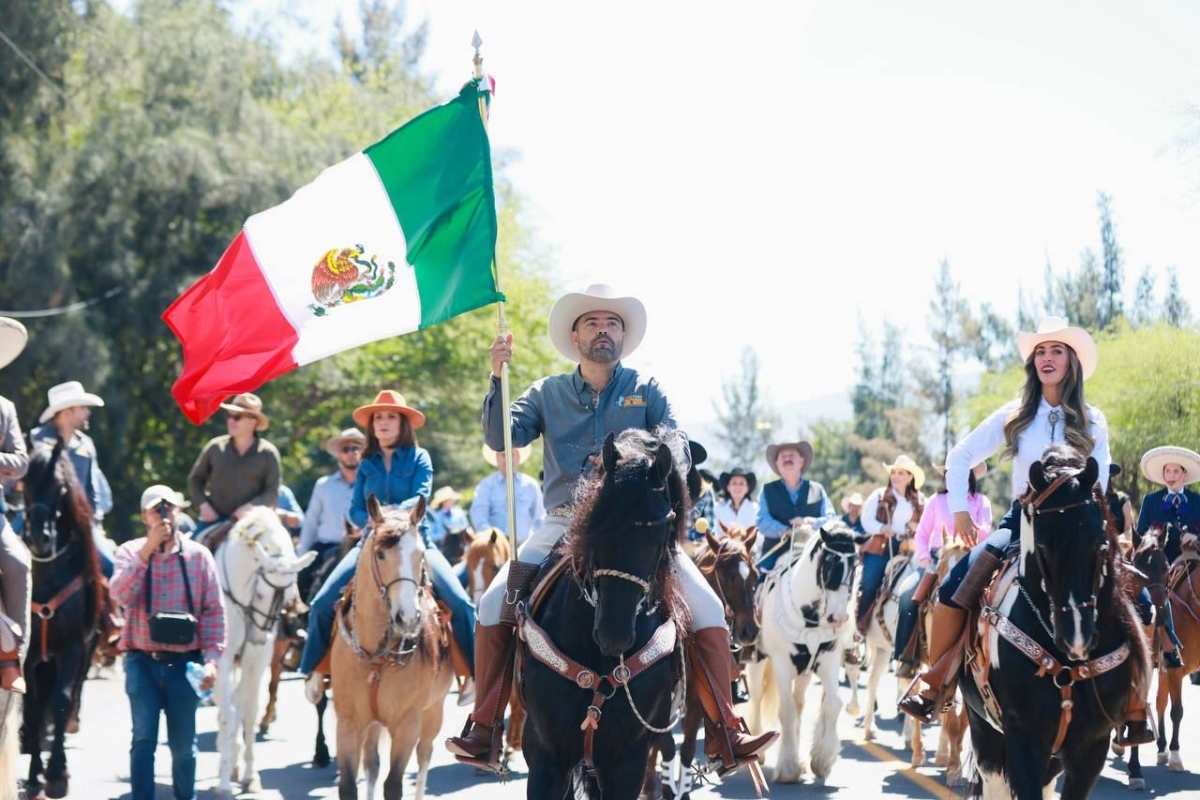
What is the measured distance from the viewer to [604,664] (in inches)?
278

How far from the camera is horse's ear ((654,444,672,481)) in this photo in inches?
271

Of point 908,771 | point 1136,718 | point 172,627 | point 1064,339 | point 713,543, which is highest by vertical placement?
point 1064,339

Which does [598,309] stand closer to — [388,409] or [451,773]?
[388,409]

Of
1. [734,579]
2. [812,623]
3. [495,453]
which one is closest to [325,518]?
[495,453]

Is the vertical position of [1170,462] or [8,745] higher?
[1170,462]

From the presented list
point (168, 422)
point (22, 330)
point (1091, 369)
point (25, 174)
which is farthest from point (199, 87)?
point (1091, 369)

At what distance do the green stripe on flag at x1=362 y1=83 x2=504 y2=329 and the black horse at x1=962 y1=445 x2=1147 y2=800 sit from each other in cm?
358

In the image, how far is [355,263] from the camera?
9523 mm

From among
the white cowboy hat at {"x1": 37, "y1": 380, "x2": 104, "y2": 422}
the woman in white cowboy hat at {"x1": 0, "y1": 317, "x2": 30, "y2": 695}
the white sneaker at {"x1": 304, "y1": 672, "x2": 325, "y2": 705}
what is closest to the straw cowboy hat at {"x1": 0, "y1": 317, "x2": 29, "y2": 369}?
the woman in white cowboy hat at {"x1": 0, "y1": 317, "x2": 30, "y2": 695}

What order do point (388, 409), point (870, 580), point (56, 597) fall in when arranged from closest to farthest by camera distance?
1. point (388, 409)
2. point (56, 597)
3. point (870, 580)

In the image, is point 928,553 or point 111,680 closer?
point 928,553

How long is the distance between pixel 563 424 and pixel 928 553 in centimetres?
848

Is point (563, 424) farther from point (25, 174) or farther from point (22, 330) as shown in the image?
point (25, 174)

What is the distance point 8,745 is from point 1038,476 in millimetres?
5924
